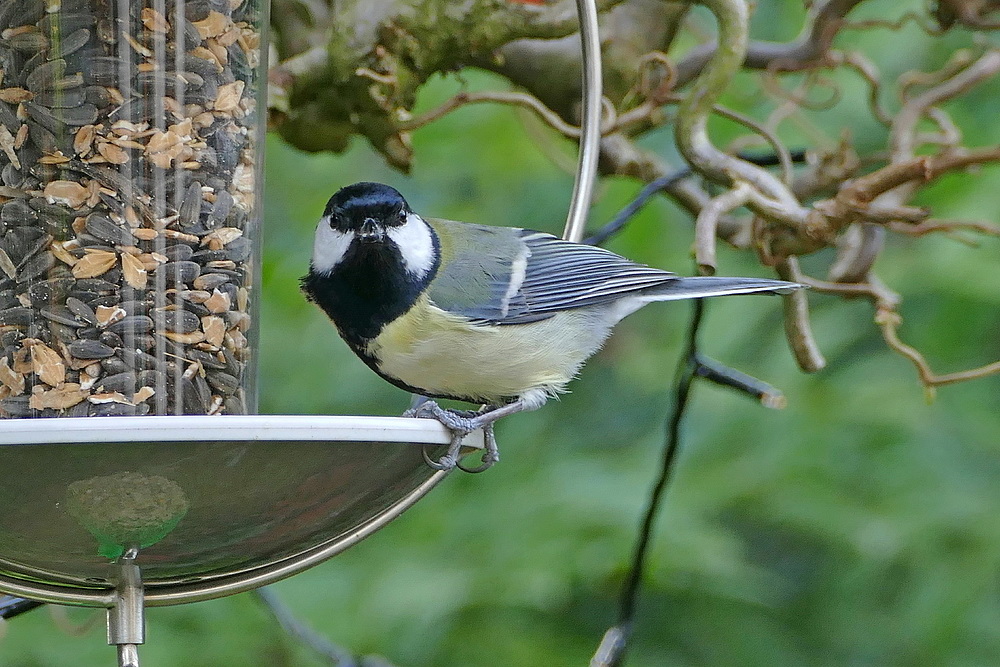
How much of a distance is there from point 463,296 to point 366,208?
0.19m

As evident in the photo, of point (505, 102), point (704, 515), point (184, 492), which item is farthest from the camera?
point (704, 515)

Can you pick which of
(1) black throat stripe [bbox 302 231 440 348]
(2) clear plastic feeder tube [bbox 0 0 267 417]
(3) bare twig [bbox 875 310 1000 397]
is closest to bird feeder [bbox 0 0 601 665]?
(2) clear plastic feeder tube [bbox 0 0 267 417]

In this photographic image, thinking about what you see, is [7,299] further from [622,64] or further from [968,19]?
[968,19]

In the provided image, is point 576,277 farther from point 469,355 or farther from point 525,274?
point 469,355

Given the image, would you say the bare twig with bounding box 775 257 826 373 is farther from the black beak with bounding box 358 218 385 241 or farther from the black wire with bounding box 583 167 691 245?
the black beak with bounding box 358 218 385 241

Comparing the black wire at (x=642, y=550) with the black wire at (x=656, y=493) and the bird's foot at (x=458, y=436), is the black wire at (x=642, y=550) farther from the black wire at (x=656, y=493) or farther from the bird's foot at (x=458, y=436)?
the bird's foot at (x=458, y=436)

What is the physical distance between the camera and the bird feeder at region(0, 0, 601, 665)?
1183 mm

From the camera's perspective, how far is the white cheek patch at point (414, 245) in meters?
A: 1.67

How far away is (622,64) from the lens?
2.16m

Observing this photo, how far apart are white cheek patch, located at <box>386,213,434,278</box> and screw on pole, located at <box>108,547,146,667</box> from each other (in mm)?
602

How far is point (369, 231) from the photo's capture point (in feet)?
5.26

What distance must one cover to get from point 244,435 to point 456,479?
5.48 ft

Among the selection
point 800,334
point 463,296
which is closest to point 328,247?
point 463,296

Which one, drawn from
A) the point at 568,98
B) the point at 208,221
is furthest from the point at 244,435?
the point at 568,98
